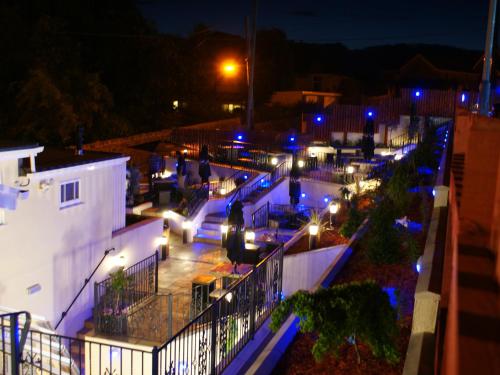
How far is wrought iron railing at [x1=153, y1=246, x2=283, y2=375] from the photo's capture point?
276 inches

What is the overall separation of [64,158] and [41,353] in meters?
7.36

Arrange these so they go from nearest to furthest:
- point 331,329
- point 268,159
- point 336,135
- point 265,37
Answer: point 331,329
point 268,159
point 336,135
point 265,37

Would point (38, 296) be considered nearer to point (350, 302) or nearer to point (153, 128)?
point (350, 302)

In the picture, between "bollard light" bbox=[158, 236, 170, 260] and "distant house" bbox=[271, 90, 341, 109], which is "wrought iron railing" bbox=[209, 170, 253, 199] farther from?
"distant house" bbox=[271, 90, 341, 109]

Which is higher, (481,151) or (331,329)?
(481,151)

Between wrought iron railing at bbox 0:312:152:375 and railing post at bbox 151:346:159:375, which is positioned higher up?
railing post at bbox 151:346:159:375

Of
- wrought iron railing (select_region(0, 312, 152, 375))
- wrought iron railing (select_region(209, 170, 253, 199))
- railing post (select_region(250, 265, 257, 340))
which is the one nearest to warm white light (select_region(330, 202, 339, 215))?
wrought iron railing (select_region(209, 170, 253, 199))

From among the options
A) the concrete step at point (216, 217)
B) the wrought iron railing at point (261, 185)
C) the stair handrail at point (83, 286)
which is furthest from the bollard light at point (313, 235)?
the wrought iron railing at point (261, 185)

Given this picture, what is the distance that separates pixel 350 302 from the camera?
209 inches

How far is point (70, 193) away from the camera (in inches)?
534

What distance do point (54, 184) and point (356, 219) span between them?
6.77 m

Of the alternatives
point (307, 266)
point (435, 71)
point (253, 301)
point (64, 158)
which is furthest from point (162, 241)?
point (435, 71)

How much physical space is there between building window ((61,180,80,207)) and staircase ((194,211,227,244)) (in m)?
6.58

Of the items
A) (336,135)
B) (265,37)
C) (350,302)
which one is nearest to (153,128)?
(336,135)
